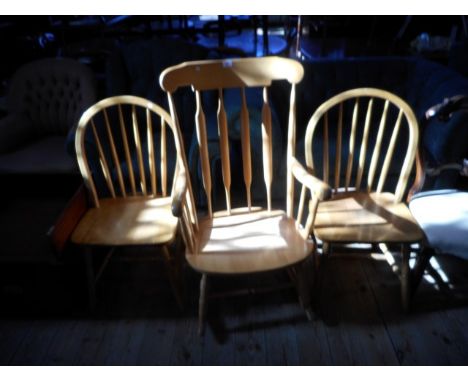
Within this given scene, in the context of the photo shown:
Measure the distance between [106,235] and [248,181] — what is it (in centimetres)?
55

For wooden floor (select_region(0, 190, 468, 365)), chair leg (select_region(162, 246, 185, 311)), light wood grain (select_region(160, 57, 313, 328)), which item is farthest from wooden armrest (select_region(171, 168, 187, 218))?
wooden floor (select_region(0, 190, 468, 365))

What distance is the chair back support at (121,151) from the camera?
1.51 metres

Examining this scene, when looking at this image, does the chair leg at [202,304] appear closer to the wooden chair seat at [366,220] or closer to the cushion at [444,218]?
Result: the wooden chair seat at [366,220]

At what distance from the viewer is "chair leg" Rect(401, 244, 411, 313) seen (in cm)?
143

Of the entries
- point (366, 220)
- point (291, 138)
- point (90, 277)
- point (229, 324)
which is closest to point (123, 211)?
point (90, 277)

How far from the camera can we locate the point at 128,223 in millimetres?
1485

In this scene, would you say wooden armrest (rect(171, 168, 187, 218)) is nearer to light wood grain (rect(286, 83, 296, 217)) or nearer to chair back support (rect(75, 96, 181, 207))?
chair back support (rect(75, 96, 181, 207))

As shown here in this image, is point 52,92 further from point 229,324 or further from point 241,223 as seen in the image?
point 229,324

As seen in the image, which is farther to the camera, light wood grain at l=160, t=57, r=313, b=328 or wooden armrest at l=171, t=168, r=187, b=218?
light wood grain at l=160, t=57, r=313, b=328

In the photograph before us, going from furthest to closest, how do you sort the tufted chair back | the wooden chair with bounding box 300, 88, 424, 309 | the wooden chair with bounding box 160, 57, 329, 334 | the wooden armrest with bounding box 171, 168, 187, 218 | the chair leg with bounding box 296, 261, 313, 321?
the tufted chair back, the chair leg with bounding box 296, 261, 313, 321, the wooden chair with bounding box 300, 88, 424, 309, the wooden chair with bounding box 160, 57, 329, 334, the wooden armrest with bounding box 171, 168, 187, 218

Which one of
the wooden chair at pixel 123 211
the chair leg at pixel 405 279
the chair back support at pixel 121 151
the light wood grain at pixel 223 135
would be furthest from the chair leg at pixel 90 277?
the chair leg at pixel 405 279

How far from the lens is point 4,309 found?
1608 mm

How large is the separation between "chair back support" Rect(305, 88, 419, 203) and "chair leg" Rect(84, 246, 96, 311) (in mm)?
865

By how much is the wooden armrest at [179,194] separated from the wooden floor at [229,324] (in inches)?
22.5
